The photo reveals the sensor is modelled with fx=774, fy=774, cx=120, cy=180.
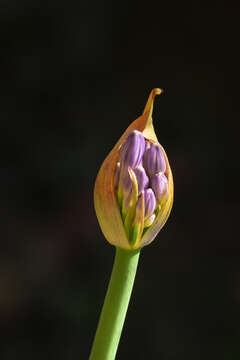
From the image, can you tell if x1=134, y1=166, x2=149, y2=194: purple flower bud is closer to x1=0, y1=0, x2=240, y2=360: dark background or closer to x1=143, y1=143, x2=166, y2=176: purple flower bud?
x1=143, y1=143, x2=166, y2=176: purple flower bud

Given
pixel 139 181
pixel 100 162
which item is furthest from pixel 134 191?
pixel 100 162

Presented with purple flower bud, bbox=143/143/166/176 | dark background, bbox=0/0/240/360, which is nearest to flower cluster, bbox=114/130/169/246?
purple flower bud, bbox=143/143/166/176

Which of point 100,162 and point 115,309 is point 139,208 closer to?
point 115,309

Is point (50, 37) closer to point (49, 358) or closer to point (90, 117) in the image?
point (90, 117)

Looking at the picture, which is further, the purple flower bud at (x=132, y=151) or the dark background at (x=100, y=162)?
the dark background at (x=100, y=162)

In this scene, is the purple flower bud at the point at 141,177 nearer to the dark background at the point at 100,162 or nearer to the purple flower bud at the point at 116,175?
the purple flower bud at the point at 116,175

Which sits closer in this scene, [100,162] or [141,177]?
[141,177]

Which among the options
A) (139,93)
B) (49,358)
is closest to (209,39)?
(139,93)

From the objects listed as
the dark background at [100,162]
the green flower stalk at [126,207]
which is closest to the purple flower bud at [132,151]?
the green flower stalk at [126,207]
